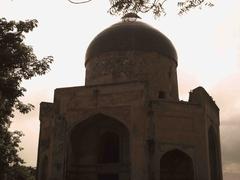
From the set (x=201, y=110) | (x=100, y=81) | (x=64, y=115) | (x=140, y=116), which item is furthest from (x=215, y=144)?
(x=64, y=115)

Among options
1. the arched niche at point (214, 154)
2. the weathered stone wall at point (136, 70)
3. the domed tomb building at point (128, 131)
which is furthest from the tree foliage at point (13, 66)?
the arched niche at point (214, 154)

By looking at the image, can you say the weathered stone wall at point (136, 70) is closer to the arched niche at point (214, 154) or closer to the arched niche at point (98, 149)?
the arched niche at point (98, 149)

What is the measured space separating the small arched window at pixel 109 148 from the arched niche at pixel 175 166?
1816 millimetres

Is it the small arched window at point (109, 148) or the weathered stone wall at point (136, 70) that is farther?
the weathered stone wall at point (136, 70)

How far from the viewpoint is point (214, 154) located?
15.7 meters

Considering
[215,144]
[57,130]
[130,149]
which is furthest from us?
[215,144]

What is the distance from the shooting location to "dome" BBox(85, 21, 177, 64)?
1595 centimetres

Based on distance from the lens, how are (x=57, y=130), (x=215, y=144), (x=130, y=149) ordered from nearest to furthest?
(x=130, y=149) → (x=57, y=130) → (x=215, y=144)

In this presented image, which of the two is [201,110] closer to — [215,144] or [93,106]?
[215,144]

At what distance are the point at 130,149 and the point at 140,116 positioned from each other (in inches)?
49.0

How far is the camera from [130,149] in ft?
42.3

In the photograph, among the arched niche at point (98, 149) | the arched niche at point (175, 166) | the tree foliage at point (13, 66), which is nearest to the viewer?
the tree foliage at point (13, 66)

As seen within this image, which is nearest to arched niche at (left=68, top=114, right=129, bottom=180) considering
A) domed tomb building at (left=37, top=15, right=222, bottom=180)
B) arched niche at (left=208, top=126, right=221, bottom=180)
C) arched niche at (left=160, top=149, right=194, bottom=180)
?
domed tomb building at (left=37, top=15, right=222, bottom=180)

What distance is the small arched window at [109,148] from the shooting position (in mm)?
14234
